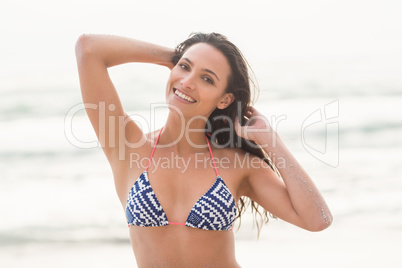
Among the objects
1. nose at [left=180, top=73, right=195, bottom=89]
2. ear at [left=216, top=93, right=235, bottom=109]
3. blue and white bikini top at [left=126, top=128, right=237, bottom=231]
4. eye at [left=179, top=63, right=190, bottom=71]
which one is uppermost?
eye at [left=179, top=63, right=190, bottom=71]

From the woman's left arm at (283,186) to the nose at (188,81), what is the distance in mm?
393

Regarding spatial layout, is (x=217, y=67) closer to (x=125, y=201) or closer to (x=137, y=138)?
(x=137, y=138)

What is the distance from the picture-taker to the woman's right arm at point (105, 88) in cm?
343

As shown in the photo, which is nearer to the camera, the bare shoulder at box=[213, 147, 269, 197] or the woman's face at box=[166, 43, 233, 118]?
the woman's face at box=[166, 43, 233, 118]

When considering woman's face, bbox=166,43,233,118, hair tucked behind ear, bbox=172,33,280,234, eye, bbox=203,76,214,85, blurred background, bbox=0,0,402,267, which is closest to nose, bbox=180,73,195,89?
woman's face, bbox=166,43,233,118

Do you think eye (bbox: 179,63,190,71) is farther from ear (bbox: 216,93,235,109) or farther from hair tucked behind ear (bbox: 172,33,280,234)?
ear (bbox: 216,93,235,109)

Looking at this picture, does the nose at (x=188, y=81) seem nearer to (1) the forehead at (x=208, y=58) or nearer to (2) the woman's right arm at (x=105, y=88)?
(1) the forehead at (x=208, y=58)

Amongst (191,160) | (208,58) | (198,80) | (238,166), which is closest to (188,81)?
(198,80)

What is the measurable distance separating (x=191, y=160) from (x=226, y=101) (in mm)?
414

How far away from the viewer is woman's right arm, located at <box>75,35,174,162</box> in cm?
343

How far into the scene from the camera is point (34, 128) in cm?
1102

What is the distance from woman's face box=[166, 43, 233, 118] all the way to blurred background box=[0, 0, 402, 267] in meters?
3.47

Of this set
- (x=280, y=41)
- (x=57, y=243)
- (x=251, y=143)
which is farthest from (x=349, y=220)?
(x=280, y=41)

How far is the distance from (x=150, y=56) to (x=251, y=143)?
79 cm
